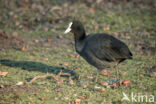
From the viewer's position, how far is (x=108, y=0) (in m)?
12.5

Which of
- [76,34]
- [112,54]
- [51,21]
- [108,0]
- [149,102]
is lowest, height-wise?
[149,102]

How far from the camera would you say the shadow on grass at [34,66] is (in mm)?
6672

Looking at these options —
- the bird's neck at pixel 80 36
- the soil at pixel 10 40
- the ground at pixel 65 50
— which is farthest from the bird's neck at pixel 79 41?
the soil at pixel 10 40

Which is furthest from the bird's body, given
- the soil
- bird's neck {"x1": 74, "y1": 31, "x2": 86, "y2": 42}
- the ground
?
the soil

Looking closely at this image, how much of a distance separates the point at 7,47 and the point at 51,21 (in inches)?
112

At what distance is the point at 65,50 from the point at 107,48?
2493mm

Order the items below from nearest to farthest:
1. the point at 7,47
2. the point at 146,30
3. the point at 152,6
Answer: the point at 7,47, the point at 146,30, the point at 152,6

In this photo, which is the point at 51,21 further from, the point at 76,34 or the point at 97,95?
the point at 97,95

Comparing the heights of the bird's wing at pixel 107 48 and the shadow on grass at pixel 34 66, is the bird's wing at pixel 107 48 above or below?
above

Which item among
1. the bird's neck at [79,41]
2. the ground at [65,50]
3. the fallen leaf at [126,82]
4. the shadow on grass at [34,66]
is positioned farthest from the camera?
the shadow on grass at [34,66]

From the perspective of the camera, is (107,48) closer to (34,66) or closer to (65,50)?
(34,66)

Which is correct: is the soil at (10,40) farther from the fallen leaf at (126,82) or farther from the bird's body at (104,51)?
the fallen leaf at (126,82)

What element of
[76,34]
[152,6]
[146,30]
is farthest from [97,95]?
[152,6]

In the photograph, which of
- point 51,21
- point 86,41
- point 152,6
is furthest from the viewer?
point 152,6
